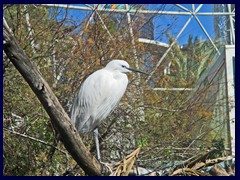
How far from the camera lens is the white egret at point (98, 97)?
2.34 meters

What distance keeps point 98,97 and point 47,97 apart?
2.39 ft

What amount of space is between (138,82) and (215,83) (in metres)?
0.52

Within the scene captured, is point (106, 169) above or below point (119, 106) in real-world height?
below

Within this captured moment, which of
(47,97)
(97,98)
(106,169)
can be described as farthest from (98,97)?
(47,97)

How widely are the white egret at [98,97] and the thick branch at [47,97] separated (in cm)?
36

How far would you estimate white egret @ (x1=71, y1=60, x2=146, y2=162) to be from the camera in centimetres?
234

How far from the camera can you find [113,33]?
3191 mm

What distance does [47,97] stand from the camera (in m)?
1.63

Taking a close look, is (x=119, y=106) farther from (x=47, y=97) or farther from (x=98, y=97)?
(x=47, y=97)

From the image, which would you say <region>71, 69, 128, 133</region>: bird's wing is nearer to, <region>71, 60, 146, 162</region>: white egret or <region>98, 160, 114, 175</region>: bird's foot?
<region>71, 60, 146, 162</region>: white egret

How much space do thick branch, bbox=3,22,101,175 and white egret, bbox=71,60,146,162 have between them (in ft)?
1.18

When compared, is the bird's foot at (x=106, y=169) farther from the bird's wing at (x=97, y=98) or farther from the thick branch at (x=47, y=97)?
the bird's wing at (x=97, y=98)

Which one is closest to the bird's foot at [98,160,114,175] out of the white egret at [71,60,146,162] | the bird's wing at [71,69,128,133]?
the white egret at [71,60,146,162]

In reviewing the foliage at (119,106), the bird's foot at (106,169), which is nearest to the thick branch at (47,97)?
the bird's foot at (106,169)
